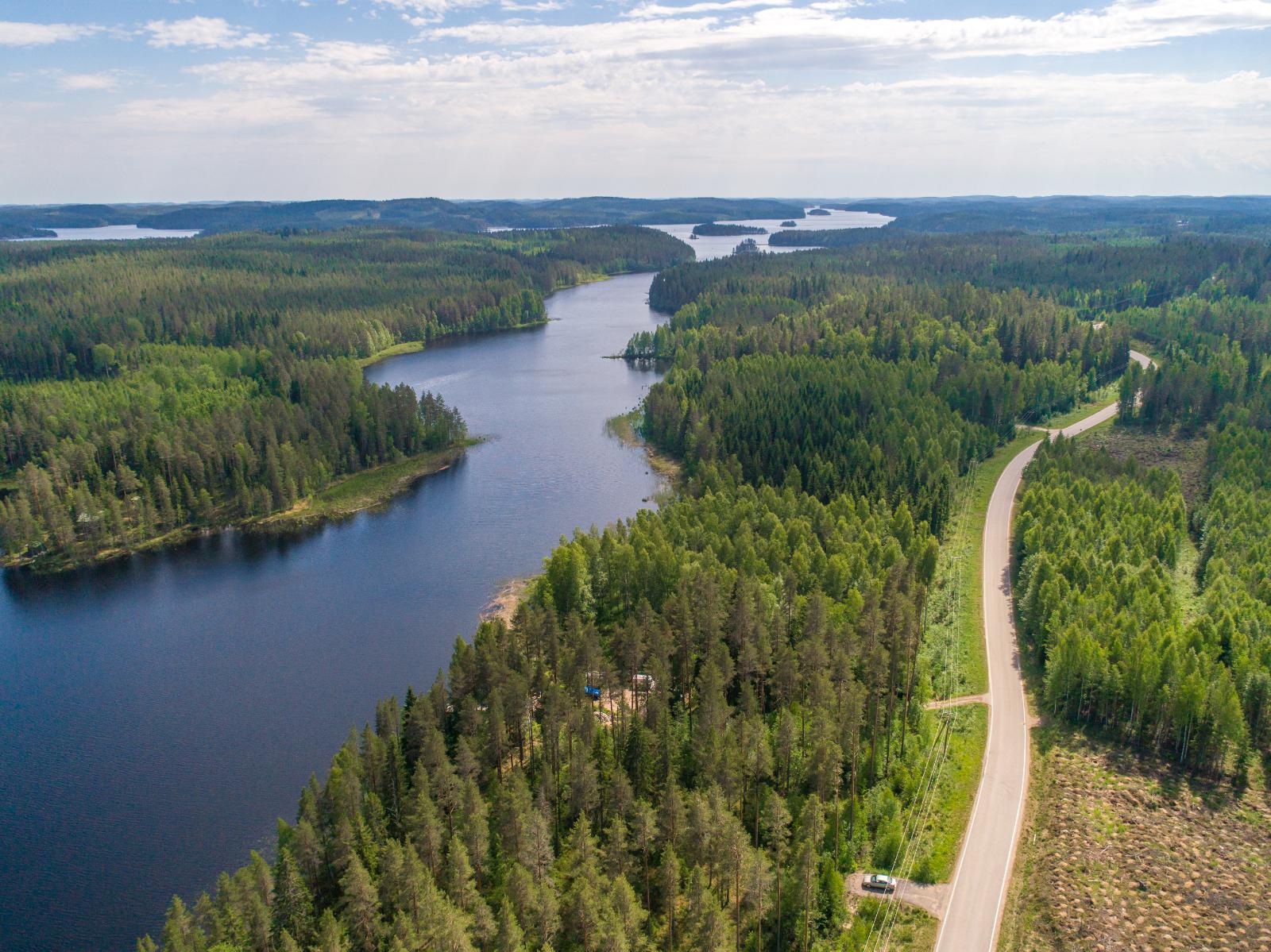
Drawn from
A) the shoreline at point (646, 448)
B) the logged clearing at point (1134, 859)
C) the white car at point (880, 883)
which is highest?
the shoreline at point (646, 448)

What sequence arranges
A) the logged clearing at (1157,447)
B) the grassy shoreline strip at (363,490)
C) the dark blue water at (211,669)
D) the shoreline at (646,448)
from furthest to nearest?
the shoreline at (646,448) < the logged clearing at (1157,447) < the grassy shoreline strip at (363,490) < the dark blue water at (211,669)

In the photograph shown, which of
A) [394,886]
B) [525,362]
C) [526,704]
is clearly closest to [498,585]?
[526,704]

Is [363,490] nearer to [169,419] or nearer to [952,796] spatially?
[169,419]

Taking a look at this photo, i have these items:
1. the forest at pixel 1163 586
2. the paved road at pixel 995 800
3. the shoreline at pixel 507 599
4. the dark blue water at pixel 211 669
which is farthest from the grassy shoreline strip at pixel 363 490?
the forest at pixel 1163 586

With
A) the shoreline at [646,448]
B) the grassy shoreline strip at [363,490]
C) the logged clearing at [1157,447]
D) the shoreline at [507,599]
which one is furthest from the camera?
the shoreline at [646,448]

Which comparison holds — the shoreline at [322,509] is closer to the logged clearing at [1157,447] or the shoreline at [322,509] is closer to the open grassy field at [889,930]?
the open grassy field at [889,930]

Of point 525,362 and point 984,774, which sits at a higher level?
point 525,362

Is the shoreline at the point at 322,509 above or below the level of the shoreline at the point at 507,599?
above

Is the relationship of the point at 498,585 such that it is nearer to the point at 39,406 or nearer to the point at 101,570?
the point at 101,570
